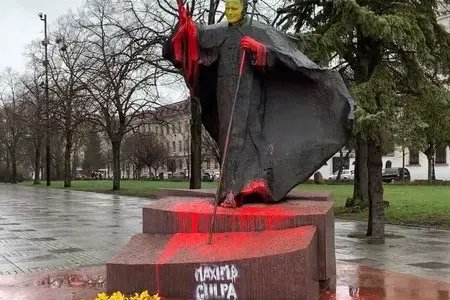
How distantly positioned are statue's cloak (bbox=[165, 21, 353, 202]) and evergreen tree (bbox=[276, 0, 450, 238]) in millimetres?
4426

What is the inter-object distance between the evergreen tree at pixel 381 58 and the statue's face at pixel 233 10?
14.6ft

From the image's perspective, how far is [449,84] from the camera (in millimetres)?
14484

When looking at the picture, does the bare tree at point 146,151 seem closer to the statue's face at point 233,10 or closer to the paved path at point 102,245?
the paved path at point 102,245

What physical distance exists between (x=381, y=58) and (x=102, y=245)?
296 inches

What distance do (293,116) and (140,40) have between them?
59.6 ft

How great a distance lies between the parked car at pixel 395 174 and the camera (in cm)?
5570

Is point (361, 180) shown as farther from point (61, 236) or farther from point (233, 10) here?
point (233, 10)

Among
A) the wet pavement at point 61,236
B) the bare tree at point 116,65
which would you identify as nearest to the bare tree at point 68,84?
the bare tree at point 116,65

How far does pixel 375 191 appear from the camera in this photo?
43.3 feet

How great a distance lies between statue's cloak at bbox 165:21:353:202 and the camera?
731 centimetres

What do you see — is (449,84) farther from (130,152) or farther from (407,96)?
(130,152)

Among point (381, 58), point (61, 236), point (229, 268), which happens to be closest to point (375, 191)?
point (381, 58)

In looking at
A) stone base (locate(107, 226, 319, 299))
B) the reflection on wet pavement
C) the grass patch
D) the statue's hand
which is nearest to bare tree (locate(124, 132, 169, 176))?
the grass patch

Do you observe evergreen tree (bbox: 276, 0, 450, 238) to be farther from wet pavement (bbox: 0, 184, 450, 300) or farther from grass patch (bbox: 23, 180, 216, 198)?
grass patch (bbox: 23, 180, 216, 198)
